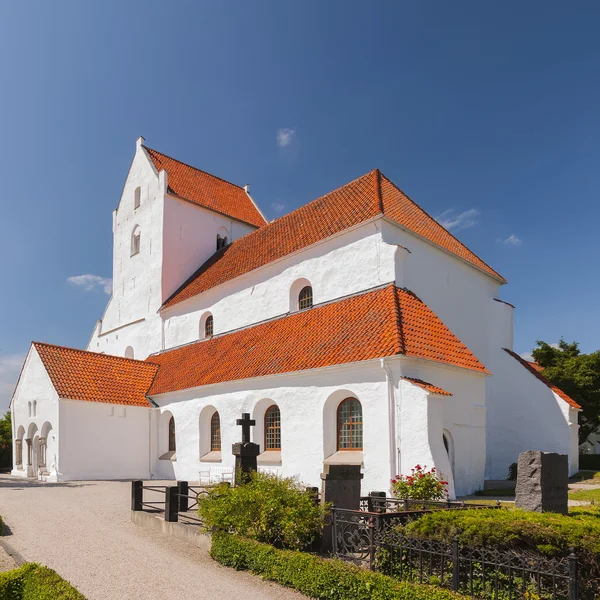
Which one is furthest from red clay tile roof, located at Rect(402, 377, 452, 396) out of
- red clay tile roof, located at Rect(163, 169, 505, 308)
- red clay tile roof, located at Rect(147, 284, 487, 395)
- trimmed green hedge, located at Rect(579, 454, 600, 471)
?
trimmed green hedge, located at Rect(579, 454, 600, 471)

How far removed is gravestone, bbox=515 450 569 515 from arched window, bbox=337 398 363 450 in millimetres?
6472

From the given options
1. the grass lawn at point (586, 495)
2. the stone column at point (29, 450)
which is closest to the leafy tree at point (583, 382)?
the grass lawn at point (586, 495)

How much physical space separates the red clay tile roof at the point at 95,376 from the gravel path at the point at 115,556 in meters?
7.27

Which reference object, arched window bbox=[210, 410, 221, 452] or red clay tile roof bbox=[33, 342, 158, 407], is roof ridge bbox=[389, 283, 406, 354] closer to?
arched window bbox=[210, 410, 221, 452]

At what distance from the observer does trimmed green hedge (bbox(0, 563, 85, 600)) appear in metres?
6.19

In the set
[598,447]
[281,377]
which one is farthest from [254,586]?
[598,447]

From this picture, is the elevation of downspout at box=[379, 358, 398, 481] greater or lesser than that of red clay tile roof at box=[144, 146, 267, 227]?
lesser

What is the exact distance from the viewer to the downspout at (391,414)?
13227 mm

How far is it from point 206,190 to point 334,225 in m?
14.0

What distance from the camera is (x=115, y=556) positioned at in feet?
29.4

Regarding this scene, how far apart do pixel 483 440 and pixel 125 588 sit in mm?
11006

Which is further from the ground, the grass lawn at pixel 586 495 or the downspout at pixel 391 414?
the downspout at pixel 391 414

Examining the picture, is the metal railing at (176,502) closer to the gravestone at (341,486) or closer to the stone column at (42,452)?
the gravestone at (341,486)

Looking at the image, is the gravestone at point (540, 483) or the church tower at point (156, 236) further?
the church tower at point (156, 236)
